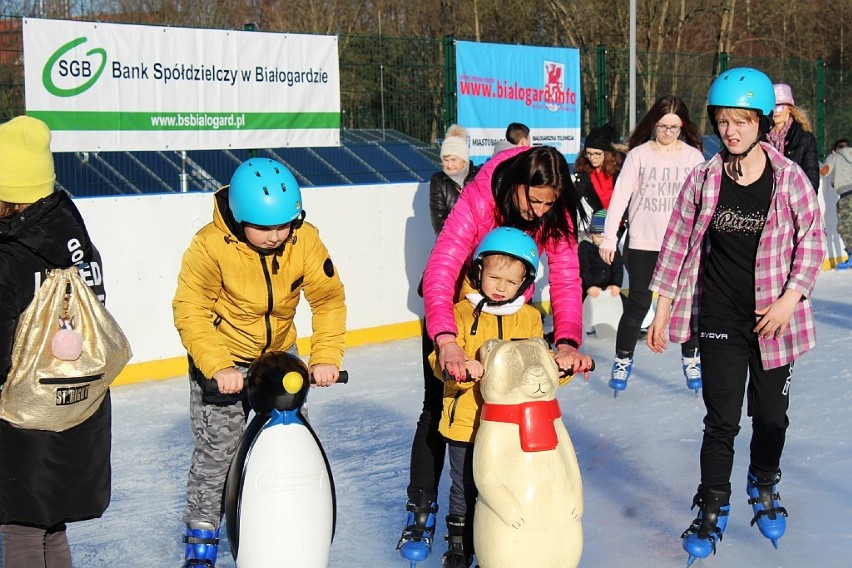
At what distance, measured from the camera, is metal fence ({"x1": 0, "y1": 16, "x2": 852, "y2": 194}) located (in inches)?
298

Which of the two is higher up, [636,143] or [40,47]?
[40,47]

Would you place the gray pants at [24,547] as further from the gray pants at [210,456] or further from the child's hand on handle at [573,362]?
the child's hand on handle at [573,362]

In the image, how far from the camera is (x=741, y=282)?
Result: 3.91m

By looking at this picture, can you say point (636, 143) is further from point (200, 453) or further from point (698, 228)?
point (200, 453)

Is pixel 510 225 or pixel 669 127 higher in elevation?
pixel 669 127

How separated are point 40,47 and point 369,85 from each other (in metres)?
3.14

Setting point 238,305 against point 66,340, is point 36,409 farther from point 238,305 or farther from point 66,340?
point 238,305

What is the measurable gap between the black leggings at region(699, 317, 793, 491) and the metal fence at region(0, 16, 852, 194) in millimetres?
5234

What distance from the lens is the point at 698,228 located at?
3918mm

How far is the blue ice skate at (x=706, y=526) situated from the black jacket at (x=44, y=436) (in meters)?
2.01

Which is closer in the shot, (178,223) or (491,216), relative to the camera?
(491,216)

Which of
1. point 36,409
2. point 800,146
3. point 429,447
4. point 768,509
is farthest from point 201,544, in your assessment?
point 800,146

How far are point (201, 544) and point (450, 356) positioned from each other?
1171 mm

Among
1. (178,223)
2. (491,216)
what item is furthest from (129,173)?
(491,216)
